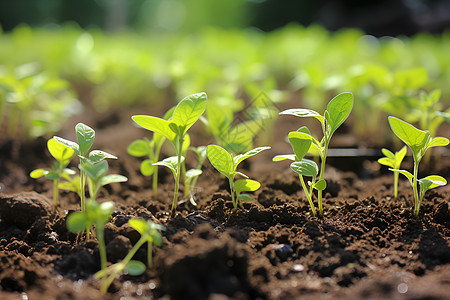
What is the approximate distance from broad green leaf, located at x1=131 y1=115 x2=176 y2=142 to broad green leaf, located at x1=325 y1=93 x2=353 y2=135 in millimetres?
422

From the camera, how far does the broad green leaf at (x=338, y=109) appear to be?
1.14m

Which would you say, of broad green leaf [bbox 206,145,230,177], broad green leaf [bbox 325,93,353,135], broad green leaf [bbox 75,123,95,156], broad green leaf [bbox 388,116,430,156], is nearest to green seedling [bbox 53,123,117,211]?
broad green leaf [bbox 75,123,95,156]

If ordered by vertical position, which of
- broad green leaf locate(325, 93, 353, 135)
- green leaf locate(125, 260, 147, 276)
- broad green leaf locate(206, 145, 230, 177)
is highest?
broad green leaf locate(325, 93, 353, 135)

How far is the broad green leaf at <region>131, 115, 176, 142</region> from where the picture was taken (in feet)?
3.51

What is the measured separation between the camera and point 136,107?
10.1 feet

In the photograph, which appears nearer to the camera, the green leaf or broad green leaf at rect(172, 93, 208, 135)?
the green leaf

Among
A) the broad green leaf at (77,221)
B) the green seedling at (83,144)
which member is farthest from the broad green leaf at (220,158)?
the broad green leaf at (77,221)

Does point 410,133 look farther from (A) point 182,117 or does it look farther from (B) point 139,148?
(B) point 139,148

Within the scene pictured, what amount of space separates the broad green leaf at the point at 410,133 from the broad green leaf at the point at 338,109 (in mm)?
112

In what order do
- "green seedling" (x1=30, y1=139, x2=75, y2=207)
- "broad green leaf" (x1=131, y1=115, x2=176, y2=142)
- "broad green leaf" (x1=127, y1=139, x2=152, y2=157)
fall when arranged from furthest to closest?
"broad green leaf" (x1=127, y1=139, x2=152, y2=157)
"green seedling" (x1=30, y1=139, x2=75, y2=207)
"broad green leaf" (x1=131, y1=115, x2=176, y2=142)

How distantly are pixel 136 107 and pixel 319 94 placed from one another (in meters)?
1.30

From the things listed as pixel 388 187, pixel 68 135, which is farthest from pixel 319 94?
pixel 68 135

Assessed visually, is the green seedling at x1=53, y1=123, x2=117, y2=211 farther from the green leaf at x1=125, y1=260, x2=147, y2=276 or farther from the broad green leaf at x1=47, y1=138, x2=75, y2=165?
the green leaf at x1=125, y1=260, x2=147, y2=276

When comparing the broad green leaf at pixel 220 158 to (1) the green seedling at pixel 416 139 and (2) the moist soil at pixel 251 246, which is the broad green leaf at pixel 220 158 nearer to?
(2) the moist soil at pixel 251 246
